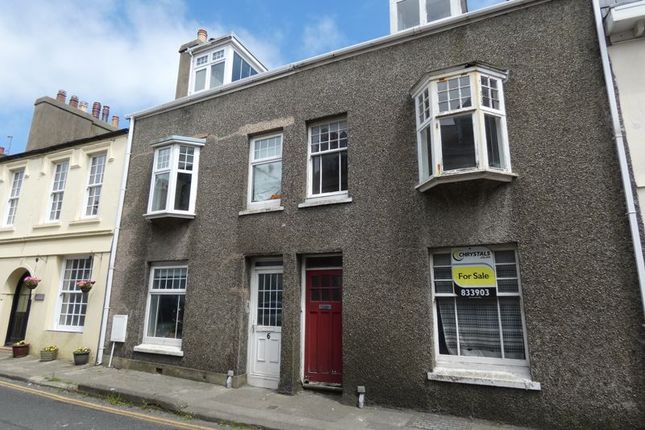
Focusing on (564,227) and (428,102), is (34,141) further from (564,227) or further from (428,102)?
(564,227)

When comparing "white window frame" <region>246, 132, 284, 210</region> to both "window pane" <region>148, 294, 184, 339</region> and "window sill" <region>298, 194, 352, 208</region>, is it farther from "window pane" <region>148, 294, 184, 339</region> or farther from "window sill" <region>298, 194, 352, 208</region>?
"window pane" <region>148, 294, 184, 339</region>

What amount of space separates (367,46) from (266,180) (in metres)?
3.82

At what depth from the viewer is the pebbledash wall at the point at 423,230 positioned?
5684mm

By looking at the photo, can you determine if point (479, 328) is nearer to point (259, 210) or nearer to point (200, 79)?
point (259, 210)

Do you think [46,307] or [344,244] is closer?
[344,244]

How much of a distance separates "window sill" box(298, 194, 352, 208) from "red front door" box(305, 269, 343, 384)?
144 cm

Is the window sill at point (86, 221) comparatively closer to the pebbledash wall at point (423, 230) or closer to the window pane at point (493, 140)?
the pebbledash wall at point (423, 230)

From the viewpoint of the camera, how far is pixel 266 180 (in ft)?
30.6

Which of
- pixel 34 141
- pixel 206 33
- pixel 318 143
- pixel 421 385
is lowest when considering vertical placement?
pixel 421 385

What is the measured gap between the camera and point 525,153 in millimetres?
6551

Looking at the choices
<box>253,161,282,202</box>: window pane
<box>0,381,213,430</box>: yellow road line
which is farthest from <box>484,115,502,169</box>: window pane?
<box>0,381,213,430</box>: yellow road line

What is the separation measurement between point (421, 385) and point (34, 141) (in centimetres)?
1700

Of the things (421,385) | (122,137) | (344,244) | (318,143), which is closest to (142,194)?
(122,137)

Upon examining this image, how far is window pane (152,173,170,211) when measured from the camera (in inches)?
397
